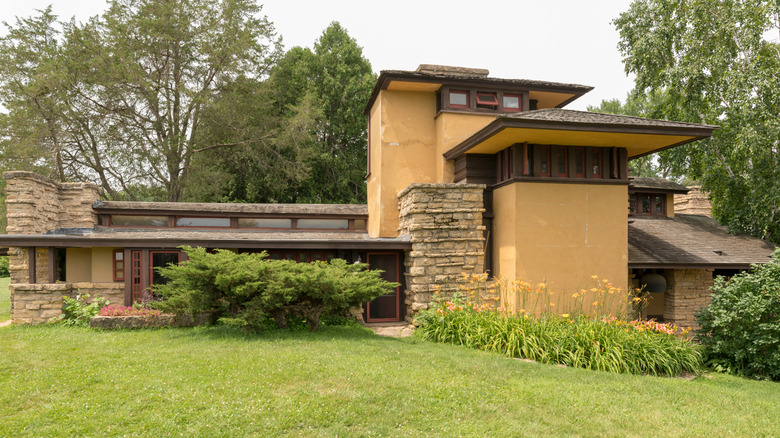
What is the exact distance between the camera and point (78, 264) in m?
12.2

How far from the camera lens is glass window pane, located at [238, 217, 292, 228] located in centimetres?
1518

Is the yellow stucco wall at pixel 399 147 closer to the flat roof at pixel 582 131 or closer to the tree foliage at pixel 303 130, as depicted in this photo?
the flat roof at pixel 582 131

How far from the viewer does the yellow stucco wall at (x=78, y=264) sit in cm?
1209

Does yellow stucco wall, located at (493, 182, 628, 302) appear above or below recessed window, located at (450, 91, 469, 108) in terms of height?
below

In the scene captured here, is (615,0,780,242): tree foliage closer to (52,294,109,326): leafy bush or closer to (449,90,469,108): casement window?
(449,90,469,108): casement window

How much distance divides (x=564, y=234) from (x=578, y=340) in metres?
3.36

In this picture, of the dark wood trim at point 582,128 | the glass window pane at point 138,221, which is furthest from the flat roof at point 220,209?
the dark wood trim at point 582,128

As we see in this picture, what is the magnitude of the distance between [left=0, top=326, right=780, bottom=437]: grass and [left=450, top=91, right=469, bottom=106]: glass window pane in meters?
7.92

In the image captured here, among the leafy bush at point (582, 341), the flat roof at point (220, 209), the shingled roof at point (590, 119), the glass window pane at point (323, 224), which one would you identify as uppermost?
the shingled roof at point (590, 119)

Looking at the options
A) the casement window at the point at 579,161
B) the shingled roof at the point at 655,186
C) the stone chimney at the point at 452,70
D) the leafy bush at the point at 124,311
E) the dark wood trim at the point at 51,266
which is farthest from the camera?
the shingled roof at the point at 655,186

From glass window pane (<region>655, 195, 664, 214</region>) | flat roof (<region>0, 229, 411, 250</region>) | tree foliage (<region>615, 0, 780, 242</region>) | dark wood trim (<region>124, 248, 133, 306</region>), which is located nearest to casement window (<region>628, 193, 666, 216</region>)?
glass window pane (<region>655, 195, 664, 214</region>)

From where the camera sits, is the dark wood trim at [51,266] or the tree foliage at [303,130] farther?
the tree foliage at [303,130]

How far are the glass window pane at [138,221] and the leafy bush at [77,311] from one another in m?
4.35

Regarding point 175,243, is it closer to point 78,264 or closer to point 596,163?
point 78,264
